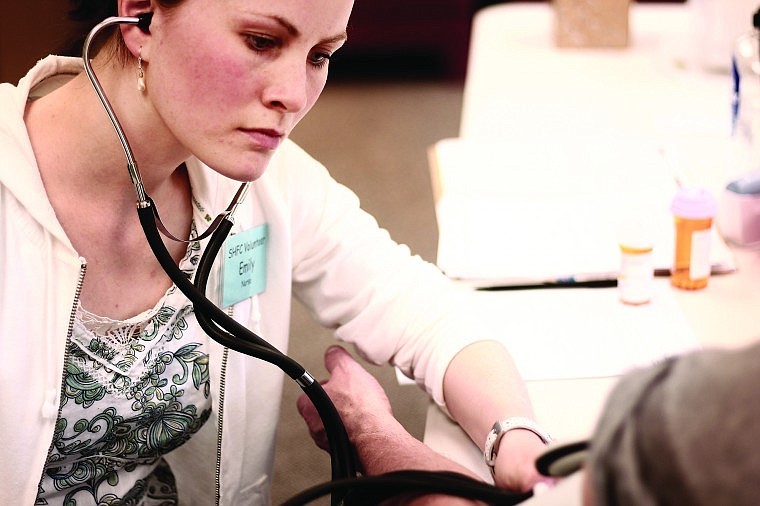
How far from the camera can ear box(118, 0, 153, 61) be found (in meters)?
1.07

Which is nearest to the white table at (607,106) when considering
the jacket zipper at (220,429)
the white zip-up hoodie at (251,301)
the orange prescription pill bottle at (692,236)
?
the orange prescription pill bottle at (692,236)

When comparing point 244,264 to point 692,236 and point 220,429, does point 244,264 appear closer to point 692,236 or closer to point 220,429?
point 220,429

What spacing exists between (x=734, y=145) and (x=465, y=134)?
0.54 metres

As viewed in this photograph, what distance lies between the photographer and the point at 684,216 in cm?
143

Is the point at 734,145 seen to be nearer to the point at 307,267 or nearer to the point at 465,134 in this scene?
the point at 465,134

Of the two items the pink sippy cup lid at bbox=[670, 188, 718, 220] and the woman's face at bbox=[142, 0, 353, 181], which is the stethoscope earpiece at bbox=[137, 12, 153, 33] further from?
the pink sippy cup lid at bbox=[670, 188, 718, 220]

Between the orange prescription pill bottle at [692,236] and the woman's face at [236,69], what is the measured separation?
627mm

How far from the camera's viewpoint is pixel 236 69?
→ 1027mm

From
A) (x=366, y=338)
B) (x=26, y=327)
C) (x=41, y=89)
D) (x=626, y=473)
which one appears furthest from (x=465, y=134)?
(x=626, y=473)

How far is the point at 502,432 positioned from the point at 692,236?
542 millimetres

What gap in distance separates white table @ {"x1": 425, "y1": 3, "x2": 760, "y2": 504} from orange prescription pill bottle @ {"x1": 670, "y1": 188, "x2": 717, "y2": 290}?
0.03m

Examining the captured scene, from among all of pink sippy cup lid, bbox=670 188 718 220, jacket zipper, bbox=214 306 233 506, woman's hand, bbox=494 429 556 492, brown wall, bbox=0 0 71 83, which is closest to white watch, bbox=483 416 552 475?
woman's hand, bbox=494 429 556 492

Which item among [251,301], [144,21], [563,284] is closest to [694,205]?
[563,284]

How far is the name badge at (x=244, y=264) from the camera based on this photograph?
129 centimetres
